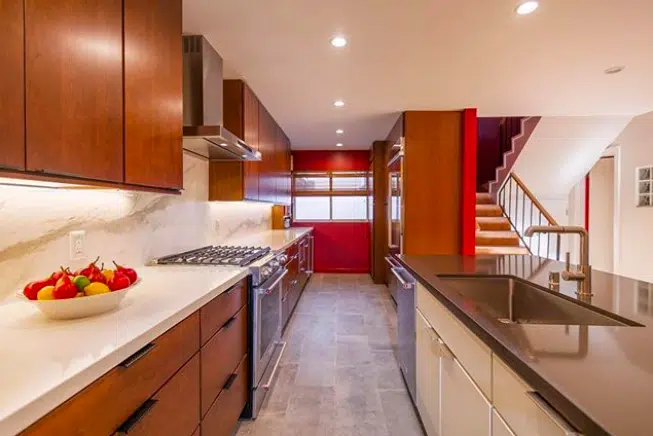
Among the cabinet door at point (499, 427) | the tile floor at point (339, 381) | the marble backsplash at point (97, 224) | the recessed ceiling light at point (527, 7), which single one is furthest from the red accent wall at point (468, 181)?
the cabinet door at point (499, 427)

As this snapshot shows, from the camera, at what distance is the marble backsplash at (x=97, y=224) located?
4.18 ft

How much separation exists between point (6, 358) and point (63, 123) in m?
0.70

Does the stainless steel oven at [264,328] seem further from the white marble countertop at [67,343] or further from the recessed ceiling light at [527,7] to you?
the recessed ceiling light at [527,7]

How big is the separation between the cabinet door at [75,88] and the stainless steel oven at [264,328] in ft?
3.60

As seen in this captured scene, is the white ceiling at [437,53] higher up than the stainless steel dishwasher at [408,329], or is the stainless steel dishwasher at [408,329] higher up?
the white ceiling at [437,53]

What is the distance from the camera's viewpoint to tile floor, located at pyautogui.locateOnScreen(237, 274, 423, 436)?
82.3 inches

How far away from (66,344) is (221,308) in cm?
77

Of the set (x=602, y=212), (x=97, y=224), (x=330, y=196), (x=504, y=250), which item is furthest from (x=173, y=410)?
(x=602, y=212)

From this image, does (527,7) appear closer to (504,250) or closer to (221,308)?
(221,308)

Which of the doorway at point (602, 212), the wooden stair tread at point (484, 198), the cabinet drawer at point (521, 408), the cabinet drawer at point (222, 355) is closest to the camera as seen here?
the cabinet drawer at point (521, 408)

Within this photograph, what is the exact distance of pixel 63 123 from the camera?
1.08 m

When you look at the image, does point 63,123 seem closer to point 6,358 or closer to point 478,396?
point 6,358

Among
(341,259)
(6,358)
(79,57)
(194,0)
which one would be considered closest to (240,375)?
(6,358)

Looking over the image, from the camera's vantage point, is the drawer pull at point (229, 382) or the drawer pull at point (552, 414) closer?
the drawer pull at point (552, 414)
